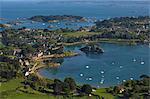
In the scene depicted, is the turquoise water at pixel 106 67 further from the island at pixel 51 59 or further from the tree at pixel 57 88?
the tree at pixel 57 88

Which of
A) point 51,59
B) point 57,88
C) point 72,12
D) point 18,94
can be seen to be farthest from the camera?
point 72,12

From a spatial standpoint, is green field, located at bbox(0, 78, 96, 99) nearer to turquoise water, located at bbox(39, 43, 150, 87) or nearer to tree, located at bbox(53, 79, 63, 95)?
tree, located at bbox(53, 79, 63, 95)

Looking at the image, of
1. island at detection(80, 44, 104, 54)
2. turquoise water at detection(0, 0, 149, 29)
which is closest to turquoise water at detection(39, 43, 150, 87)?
island at detection(80, 44, 104, 54)

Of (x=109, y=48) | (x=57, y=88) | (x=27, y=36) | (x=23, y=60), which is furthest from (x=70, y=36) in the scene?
(x=57, y=88)

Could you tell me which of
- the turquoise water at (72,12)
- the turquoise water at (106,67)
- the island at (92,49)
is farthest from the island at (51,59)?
the turquoise water at (72,12)

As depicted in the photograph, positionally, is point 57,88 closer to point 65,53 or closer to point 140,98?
point 140,98

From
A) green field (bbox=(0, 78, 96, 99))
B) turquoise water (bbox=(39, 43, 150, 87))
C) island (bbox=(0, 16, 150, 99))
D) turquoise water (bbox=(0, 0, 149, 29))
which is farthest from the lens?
turquoise water (bbox=(0, 0, 149, 29))

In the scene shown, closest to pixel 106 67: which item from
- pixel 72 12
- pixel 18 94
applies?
pixel 18 94

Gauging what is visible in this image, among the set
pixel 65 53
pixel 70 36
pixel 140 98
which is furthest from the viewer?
pixel 70 36

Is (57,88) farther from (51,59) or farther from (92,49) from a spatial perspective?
(92,49)
